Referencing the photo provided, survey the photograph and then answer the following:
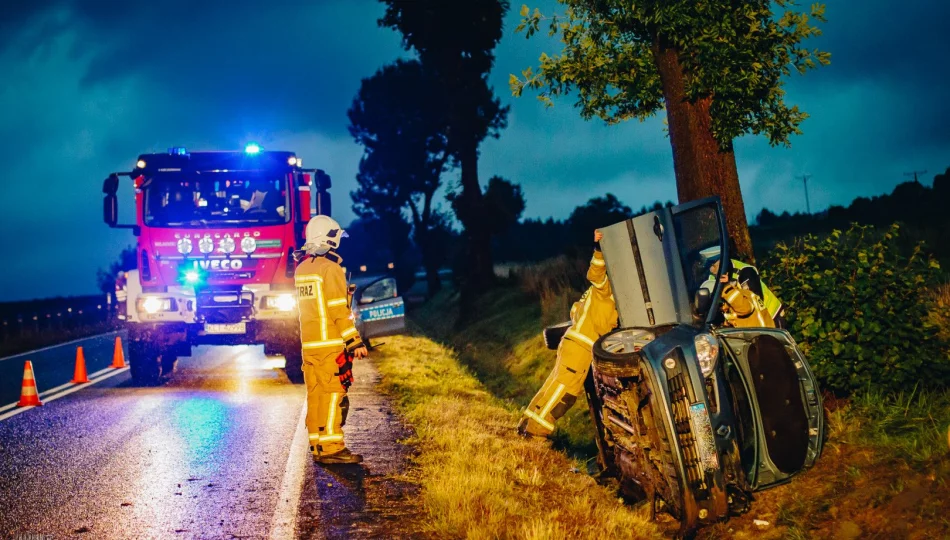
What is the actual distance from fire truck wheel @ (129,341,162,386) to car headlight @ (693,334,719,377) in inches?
397

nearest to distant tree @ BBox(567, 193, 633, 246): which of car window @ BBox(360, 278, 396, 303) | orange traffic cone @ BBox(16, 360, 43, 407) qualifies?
car window @ BBox(360, 278, 396, 303)

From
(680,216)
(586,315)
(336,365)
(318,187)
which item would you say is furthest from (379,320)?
(680,216)

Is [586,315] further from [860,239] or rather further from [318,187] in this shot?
[318,187]

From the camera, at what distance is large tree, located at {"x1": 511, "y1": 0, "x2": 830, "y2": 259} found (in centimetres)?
864

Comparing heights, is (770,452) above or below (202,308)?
below

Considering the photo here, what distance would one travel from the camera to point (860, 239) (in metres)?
7.45

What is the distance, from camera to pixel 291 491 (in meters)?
6.50

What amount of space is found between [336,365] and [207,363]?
10553 millimetres

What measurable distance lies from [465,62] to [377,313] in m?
13.5

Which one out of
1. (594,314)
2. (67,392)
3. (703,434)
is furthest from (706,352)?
(67,392)

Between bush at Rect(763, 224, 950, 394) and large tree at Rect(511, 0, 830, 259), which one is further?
large tree at Rect(511, 0, 830, 259)

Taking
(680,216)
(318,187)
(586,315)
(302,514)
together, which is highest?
(318,187)

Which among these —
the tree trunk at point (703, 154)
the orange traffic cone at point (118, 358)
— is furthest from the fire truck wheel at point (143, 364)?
the tree trunk at point (703, 154)

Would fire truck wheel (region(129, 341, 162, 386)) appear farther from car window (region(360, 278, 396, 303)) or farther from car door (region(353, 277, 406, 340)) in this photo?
car window (region(360, 278, 396, 303))
